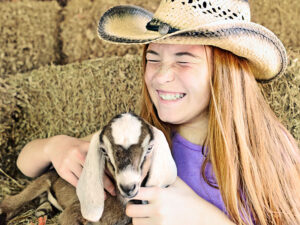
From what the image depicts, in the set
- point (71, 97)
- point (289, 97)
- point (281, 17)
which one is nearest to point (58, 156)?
point (71, 97)

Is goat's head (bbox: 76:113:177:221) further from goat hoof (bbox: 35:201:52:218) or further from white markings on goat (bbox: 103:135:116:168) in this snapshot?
goat hoof (bbox: 35:201:52:218)

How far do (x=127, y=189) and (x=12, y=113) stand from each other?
1498 mm

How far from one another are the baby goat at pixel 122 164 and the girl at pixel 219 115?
0.24 ft

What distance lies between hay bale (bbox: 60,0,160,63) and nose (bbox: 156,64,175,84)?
1.30 metres

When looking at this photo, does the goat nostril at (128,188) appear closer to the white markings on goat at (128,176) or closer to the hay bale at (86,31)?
the white markings on goat at (128,176)

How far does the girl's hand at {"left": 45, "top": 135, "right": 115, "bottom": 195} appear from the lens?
1.41 metres

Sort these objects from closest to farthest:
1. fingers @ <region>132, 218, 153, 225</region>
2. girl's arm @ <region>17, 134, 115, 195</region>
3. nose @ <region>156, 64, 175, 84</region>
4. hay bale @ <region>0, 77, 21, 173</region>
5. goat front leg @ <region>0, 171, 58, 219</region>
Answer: fingers @ <region>132, 218, 153, 225</region> → nose @ <region>156, 64, 175, 84</region> → girl's arm @ <region>17, 134, 115, 195</region> → goat front leg @ <region>0, 171, 58, 219</region> → hay bale @ <region>0, 77, 21, 173</region>

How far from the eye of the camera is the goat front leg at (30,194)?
171 cm

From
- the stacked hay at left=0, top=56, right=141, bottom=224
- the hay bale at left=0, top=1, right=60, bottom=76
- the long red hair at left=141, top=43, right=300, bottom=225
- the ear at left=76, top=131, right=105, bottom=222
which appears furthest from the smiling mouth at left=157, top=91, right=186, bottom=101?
the hay bale at left=0, top=1, right=60, bottom=76

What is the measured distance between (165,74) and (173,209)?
480mm

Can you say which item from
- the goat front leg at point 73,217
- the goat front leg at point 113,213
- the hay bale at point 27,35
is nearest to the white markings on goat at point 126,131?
the goat front leg at point 113,213

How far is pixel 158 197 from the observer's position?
1141 mm

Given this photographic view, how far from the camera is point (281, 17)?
2.23 m

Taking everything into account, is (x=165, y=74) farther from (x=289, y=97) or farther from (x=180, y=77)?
(x=289, y=97)
